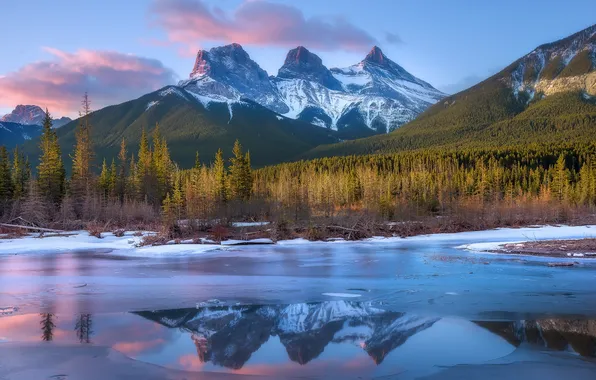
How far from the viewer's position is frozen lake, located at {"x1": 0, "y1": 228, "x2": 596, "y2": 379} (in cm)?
903

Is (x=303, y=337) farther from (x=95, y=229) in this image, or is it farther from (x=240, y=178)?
(x=240, y=178)

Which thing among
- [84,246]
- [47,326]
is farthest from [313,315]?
[84,246]

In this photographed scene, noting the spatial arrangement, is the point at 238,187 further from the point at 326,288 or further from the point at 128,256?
the point at 326,288

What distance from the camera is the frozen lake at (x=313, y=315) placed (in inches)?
356

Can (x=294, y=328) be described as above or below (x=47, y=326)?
below

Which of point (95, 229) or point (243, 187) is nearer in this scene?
point (95, 229)

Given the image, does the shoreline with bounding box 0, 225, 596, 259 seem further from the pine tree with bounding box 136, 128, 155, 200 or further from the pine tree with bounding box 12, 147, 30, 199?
the pine tree with bounding box 136, 128, 155, 200

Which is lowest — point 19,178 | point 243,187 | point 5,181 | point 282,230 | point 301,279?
point 301,279

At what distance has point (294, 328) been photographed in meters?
11.2

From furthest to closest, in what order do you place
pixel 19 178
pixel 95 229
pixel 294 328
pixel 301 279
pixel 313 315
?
pixel 19 178, pixel 95 229, pixel 301 279, pixel 313 315, pixel 294 328

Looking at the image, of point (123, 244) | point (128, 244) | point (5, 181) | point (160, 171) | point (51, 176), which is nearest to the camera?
point (128, 244)

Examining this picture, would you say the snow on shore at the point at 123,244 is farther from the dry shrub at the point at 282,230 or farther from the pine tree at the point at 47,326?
the pine tree at the point at 47,326

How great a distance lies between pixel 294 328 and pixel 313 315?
1465 mm

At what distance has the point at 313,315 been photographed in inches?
497
